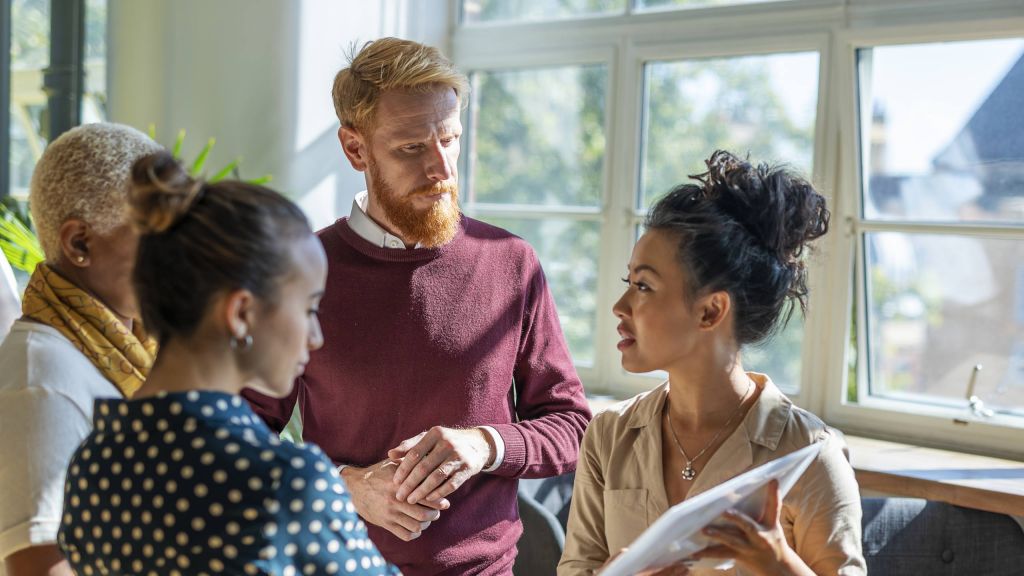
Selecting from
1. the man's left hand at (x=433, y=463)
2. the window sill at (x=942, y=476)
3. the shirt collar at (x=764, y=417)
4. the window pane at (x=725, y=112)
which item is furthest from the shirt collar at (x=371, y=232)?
the window pane at (x=725, y=112)

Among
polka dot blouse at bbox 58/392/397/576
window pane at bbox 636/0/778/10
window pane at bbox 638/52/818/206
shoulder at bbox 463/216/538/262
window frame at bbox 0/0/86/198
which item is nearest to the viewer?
polka dot blouse at bbox 58/392/397/576

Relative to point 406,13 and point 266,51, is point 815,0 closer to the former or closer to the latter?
point 406,13

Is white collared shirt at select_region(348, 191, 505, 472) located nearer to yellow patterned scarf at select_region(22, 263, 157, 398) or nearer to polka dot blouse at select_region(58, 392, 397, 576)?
yellow patterned scarf at select_region(22, 263, 157, 398)

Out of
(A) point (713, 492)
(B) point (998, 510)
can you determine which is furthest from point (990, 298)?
(A) point (713, 492)

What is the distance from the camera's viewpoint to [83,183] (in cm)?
126

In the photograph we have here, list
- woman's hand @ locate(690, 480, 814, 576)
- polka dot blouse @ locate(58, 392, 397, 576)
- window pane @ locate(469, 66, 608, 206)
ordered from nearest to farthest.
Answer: polka dot blouse @ locate(58, 392, 397, 576)
woman's hand @ locate(690, 480, 814, 576)
window pane @ locate(469, 66, 608, 206)

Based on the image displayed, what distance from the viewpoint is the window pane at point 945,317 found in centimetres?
278

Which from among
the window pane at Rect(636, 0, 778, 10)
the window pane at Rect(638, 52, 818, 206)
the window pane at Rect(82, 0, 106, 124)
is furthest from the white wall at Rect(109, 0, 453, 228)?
the window pane at Rect(638, 52, 818, 206)

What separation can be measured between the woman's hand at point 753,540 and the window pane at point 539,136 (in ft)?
7.73

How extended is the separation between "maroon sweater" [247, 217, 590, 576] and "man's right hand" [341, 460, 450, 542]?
130 millimetres

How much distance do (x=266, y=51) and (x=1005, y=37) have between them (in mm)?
2340

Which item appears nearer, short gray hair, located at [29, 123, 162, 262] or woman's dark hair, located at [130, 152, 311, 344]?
woman's dark hair, located at [130, 152, 311, 344]

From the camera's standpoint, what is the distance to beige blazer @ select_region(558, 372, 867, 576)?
5.11 ft

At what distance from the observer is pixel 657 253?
5.68 ft
